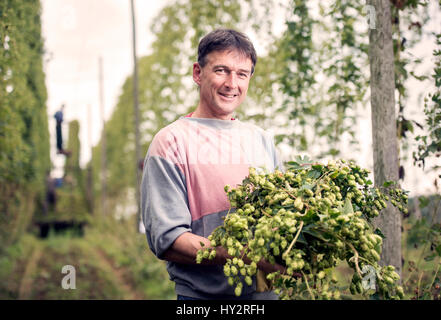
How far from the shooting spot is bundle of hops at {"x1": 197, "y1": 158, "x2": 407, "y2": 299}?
133 centimetres

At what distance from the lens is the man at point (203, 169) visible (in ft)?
5.69

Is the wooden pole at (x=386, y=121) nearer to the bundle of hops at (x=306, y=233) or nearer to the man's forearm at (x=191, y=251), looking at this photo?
the bundle of hops at (x=306, y=233)

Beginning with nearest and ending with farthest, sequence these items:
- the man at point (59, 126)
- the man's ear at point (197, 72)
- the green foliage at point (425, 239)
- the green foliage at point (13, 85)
Answer: the man's ear at point (197, 72), the green foliage at point (425, 239), the green foliage at point (13, 85), the man at point (59, 126)

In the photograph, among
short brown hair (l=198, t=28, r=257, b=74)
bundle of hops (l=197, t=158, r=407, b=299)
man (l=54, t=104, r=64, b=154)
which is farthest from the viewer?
man (l=54, t=104, r=64, b=154)

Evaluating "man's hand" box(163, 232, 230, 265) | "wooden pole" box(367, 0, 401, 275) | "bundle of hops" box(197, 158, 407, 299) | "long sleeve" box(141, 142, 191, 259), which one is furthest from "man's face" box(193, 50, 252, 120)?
"wooden pole" box(367, 0, 401, 275)

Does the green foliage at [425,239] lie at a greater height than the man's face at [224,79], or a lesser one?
lesser

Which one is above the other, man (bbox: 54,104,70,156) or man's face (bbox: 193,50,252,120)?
man (bbox: 54,104,70,156)

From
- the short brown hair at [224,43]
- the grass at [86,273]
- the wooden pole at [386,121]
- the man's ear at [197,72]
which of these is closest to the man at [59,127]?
the grass at [86,273]

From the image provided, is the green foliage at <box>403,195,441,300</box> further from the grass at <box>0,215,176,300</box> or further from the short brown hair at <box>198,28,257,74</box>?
→ the grass at <box>0,215,176,300</box>

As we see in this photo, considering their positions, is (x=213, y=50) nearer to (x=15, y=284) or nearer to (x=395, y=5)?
(x=395, y=5)

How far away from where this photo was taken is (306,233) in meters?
1.43

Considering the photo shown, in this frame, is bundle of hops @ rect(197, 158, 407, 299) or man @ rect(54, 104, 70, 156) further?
man @ rect(54, 104, 70, 156)

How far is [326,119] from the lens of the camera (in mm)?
3963
